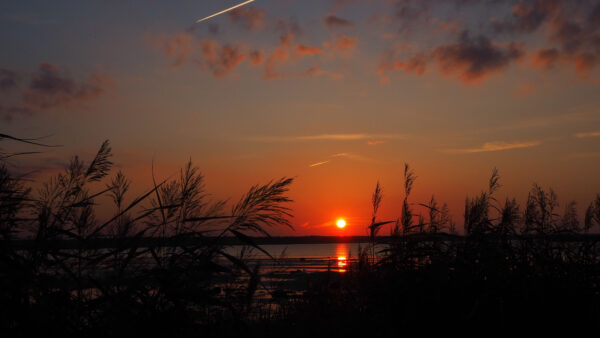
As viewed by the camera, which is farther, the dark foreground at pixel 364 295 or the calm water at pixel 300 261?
the calm water at pixel 300 261

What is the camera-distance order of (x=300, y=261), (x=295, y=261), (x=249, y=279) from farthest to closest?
(x=300, y=261) < (x=295, y=261) < (x=249, y=279)

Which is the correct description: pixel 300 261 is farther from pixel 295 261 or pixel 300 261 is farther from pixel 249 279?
pixel 249 279

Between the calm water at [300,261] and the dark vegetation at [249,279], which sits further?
the calm water at [300,261]

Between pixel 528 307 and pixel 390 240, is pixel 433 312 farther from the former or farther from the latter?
pixel 390 240

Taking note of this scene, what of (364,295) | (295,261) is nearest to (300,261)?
(295,261)

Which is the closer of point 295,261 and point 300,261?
point 295,261

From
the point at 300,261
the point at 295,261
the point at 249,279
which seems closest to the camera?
the point at 249,279

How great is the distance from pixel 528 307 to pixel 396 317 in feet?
4.08

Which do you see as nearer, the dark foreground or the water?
the dark foreground

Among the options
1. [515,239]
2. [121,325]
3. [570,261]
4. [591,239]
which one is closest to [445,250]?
[515,239]

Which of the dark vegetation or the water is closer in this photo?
the dark vegetation

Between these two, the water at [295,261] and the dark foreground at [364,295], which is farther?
the water at [295,261]

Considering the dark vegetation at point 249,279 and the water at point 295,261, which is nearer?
the dark vegetation at point 249,279

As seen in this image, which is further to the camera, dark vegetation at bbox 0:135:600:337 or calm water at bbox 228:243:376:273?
calm water at bbox 228:243:376:273
